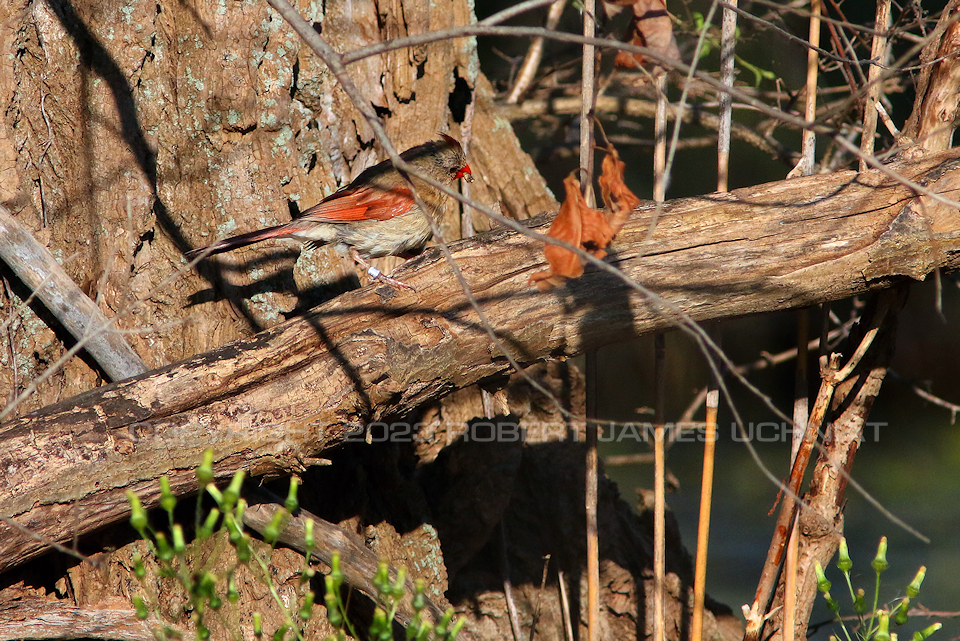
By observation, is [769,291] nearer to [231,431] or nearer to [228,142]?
[231,431]

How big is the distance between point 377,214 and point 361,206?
0.32ft

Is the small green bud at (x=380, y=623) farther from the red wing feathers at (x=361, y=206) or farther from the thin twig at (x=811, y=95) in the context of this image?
the thin twig at (x=811, y=95)

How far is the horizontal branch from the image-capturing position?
242 centimetres

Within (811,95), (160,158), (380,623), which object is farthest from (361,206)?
(380,623)

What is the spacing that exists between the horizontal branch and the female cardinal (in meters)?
0.61

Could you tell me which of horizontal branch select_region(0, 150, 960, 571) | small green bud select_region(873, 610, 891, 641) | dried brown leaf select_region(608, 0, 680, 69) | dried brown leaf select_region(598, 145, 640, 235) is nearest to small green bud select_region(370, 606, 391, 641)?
horizontal branch select_region(0, 150, 960, 571)

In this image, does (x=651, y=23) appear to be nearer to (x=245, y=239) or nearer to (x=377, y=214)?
(x=377, y=214)

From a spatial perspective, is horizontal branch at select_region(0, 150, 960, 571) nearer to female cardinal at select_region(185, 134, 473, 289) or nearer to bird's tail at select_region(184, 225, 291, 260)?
bird's tail at select_region(184, 225, 291, 260)

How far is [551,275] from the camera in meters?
2.54

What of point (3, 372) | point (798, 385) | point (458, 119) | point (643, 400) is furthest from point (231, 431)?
point (643, 400)

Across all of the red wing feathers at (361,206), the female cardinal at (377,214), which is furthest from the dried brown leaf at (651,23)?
the red wing feathers at (361,206)

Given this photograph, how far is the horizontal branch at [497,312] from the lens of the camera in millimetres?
2422

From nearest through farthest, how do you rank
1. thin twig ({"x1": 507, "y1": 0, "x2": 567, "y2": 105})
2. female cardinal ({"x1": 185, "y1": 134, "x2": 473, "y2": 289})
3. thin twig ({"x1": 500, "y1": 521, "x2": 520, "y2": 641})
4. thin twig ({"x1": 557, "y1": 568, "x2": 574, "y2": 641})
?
female cardinal ({"x1": 185, "y1": 134, "x2": 473, "y2": 289})
thin twig ({"x1": 557, "y1": 568, "x2": 574, "y2": 641})
thin twig ({"x1": 500, "y1": 521, "x2": 520, "y2": 641})
thin twig ({"x1": 507, "y1": 0, "x2": 567, "y2": 105})

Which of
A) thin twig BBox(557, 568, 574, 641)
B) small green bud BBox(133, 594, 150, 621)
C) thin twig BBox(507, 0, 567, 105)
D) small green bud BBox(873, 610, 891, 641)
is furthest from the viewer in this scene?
thin twig BBox(507, 0, 567, 105)
